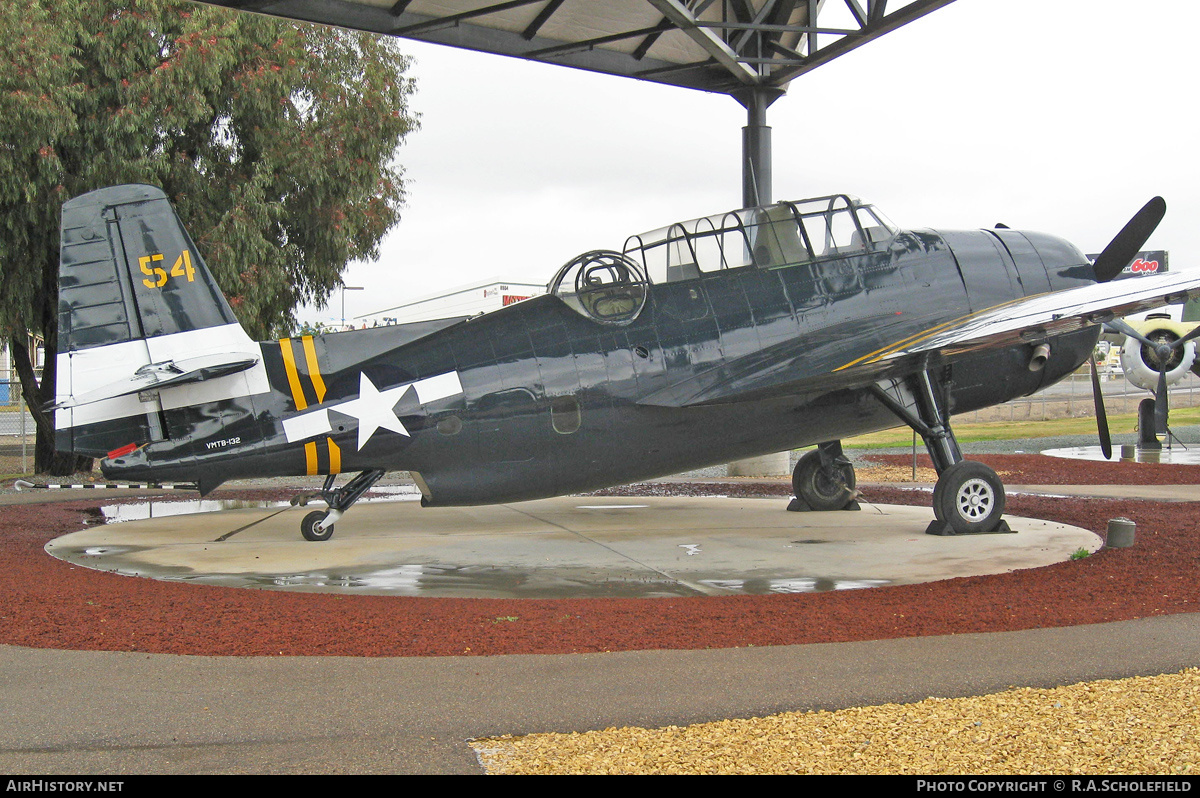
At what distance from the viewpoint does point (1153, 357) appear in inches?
1002

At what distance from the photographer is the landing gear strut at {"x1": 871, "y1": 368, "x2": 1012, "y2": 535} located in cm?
1135

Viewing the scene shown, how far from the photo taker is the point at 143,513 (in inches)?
591

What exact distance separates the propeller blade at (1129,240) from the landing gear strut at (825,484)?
4.35 m

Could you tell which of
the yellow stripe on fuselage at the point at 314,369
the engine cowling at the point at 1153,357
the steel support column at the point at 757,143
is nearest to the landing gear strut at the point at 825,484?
the steel support column at the point at 757,143

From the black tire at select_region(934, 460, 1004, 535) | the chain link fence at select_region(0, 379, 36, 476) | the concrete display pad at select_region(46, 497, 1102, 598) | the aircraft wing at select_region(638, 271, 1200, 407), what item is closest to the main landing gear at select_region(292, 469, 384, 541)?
the concrete display pad at select_region(46, 497, 1102, 598)

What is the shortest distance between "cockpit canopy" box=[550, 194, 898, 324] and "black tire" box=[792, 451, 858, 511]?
12.5 ft

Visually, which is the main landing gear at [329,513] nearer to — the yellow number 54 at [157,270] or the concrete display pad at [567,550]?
the concrete display pad at [567,550]

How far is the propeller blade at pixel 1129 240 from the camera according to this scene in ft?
41.6

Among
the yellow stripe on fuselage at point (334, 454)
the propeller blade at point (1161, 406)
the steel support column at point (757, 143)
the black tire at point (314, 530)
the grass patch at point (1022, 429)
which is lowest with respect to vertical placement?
the grass patch at point (1022, 429)

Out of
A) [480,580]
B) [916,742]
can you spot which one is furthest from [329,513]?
[916,742]

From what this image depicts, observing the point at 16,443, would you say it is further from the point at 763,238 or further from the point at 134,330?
the point at 763,238

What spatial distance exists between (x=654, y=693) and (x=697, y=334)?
6150 millimetres

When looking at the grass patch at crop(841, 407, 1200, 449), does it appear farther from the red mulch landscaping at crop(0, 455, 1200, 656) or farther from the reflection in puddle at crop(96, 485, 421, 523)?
the red mulch landscaping at crop(0, 455, 1200, 656)

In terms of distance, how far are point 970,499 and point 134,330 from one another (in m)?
9.75
